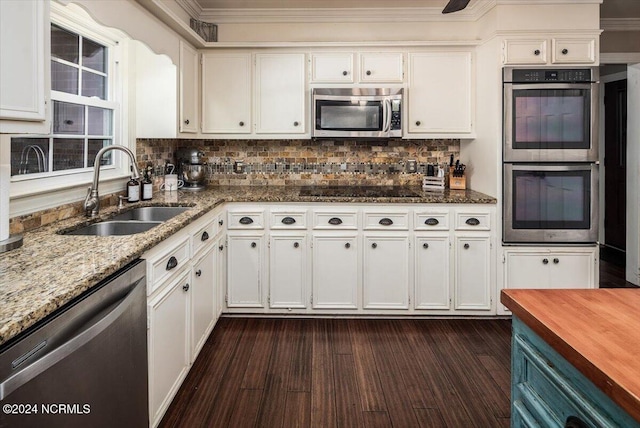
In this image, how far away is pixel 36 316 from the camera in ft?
3.52

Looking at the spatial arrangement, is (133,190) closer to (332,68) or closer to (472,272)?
(332,68)

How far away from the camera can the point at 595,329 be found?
99 cm

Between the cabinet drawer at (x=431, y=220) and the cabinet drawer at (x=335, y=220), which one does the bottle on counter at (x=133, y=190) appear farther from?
the cabinet drawer at (x=431, y=220)

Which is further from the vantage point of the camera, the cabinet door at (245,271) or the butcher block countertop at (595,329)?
the cabinet door at (245,271)

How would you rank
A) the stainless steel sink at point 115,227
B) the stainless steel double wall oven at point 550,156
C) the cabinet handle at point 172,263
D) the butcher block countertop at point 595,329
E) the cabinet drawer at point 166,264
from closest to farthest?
the butcher block countertop at point 595,329, the cabinet drawer at point 166,264, the cabinet handle at point 172,263, the stainless steel sink at point 115,227, the stainless steel double wall oven at point 550,156

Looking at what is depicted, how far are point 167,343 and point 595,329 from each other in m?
1.78

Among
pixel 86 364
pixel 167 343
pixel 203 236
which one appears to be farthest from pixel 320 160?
pixel 86 364

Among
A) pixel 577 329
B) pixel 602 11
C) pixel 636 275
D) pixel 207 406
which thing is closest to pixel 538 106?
pixel 602 11

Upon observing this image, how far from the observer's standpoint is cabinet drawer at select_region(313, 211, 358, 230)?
342 cm

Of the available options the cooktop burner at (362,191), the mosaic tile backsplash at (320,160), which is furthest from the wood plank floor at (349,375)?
the mosaic tile backsplash at (320,160)

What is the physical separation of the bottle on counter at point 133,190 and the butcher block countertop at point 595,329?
2.48m

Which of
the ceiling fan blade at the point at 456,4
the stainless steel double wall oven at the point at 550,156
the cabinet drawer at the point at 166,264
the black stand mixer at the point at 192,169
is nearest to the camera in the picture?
the cabinet drawer at the point at 166,264

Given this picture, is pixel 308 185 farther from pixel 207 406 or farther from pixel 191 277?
pixel 207 406

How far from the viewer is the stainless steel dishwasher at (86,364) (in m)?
1.04
